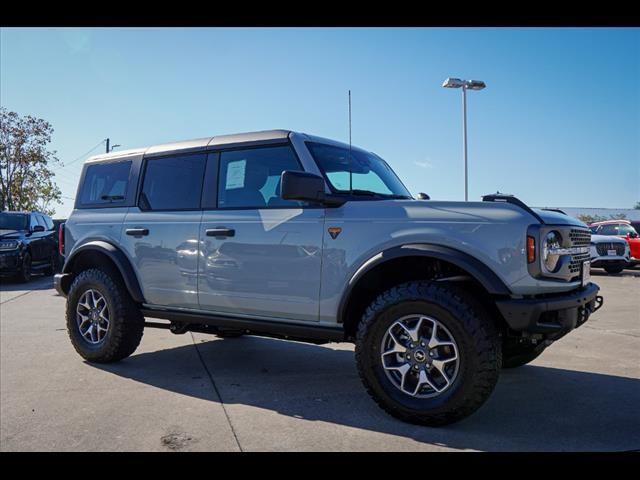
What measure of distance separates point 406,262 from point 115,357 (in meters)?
3.01

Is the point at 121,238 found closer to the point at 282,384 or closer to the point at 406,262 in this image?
the point at 282,384

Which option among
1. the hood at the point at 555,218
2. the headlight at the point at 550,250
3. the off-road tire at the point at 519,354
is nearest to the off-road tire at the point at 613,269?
the off-road tire at the point at 519,354

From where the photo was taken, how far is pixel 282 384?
14.5 ft

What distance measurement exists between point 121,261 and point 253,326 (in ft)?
5.46

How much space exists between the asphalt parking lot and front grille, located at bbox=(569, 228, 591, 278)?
1013 mm

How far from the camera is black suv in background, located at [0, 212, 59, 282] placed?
12641mm

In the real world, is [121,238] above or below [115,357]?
above

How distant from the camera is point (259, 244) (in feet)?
13.6

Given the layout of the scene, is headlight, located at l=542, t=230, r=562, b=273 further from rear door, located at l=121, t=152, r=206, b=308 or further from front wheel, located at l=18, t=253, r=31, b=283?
front wheel, located at l=18, t=253, r=31, b=283

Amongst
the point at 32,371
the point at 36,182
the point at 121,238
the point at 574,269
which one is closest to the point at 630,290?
the point at 574,269

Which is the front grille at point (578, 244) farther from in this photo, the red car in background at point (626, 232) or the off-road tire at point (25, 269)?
the red car in background at point (626, 232)

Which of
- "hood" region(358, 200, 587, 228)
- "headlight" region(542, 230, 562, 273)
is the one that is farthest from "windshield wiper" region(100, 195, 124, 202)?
"headlight" region(542, 230, 562, 273)

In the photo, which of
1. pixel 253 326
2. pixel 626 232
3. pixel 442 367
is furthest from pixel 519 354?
pixel 626 232
